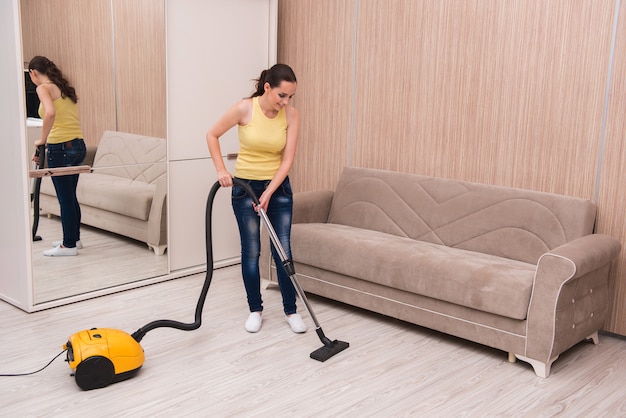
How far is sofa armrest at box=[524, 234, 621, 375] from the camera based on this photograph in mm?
2857

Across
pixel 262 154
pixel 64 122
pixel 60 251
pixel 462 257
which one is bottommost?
pixel 60 251

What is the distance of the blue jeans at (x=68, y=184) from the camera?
3.56m

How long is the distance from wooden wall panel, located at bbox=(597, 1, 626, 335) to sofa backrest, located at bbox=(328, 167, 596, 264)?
11 cm

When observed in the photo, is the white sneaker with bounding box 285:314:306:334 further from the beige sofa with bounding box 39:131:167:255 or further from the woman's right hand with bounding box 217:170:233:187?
the beige sofa with bounding box 39:131:167:255

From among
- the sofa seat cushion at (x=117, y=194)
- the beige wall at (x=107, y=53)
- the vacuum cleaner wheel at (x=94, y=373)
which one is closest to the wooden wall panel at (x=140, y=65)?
the beige wall at (x=107, y=53)

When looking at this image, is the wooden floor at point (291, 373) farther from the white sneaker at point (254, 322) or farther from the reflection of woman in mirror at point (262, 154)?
the reflection of woman in mirror at point (262, 154)

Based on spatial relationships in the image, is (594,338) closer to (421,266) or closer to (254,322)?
(421,266)

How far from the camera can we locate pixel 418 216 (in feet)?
12.8

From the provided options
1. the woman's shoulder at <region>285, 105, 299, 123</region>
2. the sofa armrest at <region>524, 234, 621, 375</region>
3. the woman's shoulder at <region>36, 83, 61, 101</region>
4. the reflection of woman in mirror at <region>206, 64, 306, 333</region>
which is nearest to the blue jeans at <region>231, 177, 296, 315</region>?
the reflection of woman in mirror at <region>206, 64, 306, 333</region>

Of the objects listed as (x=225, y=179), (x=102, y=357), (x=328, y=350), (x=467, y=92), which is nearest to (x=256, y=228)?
(x=225, y=179)

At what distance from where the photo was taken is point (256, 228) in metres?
3.35

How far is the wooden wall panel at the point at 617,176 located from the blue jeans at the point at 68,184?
109 inches

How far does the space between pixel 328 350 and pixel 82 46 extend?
2043 millimetres

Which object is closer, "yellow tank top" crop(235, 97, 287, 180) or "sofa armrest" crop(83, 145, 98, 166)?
"yellow tank top" crop(235, 97, 287, 180)
